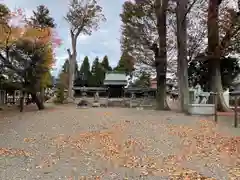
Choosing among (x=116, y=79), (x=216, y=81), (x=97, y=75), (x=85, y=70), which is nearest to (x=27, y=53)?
(x=216, y=81)

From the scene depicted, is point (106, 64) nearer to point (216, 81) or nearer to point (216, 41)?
point (216, 81)

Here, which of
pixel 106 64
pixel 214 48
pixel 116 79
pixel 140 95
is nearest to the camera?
pixel 214 48

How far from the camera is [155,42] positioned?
22.0 metres

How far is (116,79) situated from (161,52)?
43.4 feet

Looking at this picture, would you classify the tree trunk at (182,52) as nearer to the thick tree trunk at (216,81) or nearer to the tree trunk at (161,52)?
the thick tree trunk at (216,81)

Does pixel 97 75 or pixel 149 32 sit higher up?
pixel 149 32

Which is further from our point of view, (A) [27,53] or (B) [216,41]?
(A) [27,53]

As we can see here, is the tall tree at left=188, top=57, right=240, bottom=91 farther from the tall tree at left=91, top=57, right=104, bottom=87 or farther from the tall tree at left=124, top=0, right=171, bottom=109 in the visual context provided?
the tall tree at left=91, top=57, right=104, bottom=87

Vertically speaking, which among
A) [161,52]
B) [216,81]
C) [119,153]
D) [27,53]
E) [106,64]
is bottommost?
[119,153]

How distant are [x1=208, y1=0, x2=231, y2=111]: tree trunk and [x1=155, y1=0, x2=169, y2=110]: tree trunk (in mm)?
3125

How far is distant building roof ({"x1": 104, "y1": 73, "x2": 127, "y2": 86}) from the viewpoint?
112ft

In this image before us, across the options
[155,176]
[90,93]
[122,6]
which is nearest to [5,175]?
[155,176]

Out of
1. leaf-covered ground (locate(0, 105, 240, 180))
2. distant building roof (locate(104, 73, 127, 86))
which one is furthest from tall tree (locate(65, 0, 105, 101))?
leaf-covered ground (locate(0, 105, 240, 180))

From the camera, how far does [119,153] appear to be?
22.1 ft
